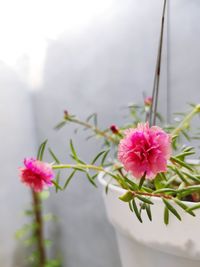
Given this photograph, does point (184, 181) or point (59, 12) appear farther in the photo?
point (59, 12)

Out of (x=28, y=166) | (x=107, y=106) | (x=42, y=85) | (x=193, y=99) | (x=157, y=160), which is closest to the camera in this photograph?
(x=157, y=160)

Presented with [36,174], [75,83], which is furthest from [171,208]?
[75,83]

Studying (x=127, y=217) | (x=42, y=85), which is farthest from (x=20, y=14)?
(x=127, y=217)

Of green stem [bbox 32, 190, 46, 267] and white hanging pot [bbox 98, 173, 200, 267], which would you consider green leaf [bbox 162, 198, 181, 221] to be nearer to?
white hanging pot [bbox 98, 173, 200, 267]

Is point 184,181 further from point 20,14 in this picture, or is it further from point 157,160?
point 20,14

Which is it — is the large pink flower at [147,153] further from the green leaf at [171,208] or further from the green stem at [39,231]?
the green stem at [39,231]

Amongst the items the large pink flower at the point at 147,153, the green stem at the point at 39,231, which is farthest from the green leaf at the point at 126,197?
the green stem at the point at 39,231
